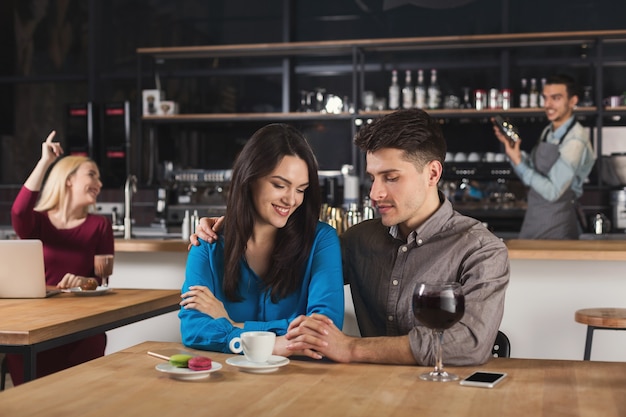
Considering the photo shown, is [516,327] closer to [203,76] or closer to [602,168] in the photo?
[602,168]

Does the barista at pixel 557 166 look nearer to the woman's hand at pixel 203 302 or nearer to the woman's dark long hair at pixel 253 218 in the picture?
the woman's dark long hair at pixel 253 218

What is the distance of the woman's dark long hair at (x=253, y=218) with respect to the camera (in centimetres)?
248

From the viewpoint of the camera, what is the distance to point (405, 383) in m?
1.79

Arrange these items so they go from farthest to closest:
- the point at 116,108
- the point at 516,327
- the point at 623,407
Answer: the point at 116,108
the point at 516,327
the point at 623,407

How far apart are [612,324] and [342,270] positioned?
1.57 m

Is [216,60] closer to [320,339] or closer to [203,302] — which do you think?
[203,302]

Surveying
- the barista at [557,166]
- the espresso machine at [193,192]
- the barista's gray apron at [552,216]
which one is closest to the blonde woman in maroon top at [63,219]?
the barista at [557,166]

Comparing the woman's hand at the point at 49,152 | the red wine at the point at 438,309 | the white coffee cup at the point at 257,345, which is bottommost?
the white coffee cup at the point at 257,345

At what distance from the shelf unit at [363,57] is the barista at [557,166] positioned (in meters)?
1.85

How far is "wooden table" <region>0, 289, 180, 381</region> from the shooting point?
243 centimetres

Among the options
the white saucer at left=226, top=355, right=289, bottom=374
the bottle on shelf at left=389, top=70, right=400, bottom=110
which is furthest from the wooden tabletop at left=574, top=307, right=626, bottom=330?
the bottle on shelf at left=389, top=70, right=400, bottom=110

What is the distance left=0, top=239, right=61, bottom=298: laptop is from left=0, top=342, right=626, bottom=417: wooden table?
1.29 meters

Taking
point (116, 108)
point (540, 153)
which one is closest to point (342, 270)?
point (540, 153)

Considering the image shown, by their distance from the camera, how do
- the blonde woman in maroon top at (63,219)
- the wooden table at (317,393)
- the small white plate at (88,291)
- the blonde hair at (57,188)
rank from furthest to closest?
the blonde hair at (57,188)
the blonde woman in maroon top at (63,219)
the small white plate at (88,291)
the wooden table at (317,393)
